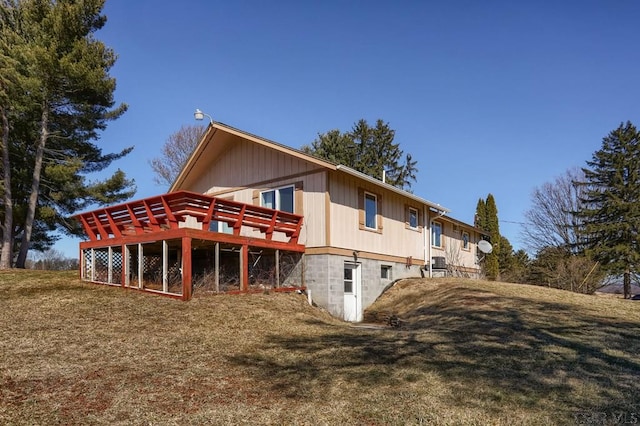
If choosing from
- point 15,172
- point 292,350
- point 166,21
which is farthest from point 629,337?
point 15,172

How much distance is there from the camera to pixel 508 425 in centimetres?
418

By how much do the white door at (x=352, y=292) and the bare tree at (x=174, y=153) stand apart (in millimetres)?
20386

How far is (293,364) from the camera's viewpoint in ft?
20.7

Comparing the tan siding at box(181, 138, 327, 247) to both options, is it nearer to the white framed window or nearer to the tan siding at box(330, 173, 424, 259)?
the tan siding at box(330, 173, 424, 259)

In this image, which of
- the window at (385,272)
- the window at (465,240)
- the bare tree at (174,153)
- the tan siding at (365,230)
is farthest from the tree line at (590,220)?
the bare tree at (174,153)

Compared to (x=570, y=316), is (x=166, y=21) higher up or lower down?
higher up

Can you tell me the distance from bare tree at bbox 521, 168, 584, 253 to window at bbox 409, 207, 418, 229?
66.8 feet

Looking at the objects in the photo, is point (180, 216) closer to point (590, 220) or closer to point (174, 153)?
point (174, 153)

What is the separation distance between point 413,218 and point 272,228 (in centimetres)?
770

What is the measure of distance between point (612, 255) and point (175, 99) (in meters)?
30.0

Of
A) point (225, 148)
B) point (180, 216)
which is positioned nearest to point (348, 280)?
point (180, 216)

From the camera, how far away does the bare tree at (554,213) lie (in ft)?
111

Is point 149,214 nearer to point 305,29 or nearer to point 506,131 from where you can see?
Answer: point 305,29

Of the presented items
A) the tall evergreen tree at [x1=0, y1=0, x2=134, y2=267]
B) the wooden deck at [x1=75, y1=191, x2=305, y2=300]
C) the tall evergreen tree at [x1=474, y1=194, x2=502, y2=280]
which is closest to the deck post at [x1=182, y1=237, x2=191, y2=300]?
the wooden deck at [x1=75, y1=191, x2=305, y2=300]
